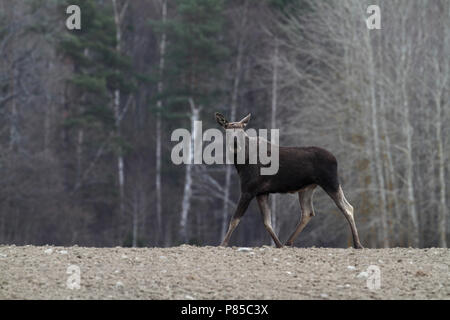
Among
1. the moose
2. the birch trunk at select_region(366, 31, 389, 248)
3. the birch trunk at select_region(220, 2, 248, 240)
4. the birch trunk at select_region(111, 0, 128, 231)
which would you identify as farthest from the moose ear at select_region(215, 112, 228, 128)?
the birch trunk at select_region(111, 0, 128, 231)

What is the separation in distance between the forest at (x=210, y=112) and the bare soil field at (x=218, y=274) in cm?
1871

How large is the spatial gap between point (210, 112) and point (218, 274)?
35.6 m

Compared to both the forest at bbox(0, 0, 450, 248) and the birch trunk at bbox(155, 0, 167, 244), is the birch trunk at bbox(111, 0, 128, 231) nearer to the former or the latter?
the forest at bbox(0, 0, 450, 248)

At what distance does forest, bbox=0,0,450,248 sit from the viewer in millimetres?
30500

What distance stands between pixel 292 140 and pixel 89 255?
24.0 m

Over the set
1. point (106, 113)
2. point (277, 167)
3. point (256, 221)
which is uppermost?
point (106, 113)

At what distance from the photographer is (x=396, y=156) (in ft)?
100

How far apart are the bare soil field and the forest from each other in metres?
18.7

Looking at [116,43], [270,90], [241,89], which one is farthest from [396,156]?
[116,43]

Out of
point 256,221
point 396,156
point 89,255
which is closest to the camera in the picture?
point 89,255

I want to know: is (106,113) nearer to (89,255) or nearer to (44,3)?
(44,3)

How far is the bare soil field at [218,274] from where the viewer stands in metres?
8.20

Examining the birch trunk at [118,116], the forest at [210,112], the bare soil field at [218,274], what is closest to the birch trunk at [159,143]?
the forest at [210,112]

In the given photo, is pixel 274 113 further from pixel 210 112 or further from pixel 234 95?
pixel 210 112
